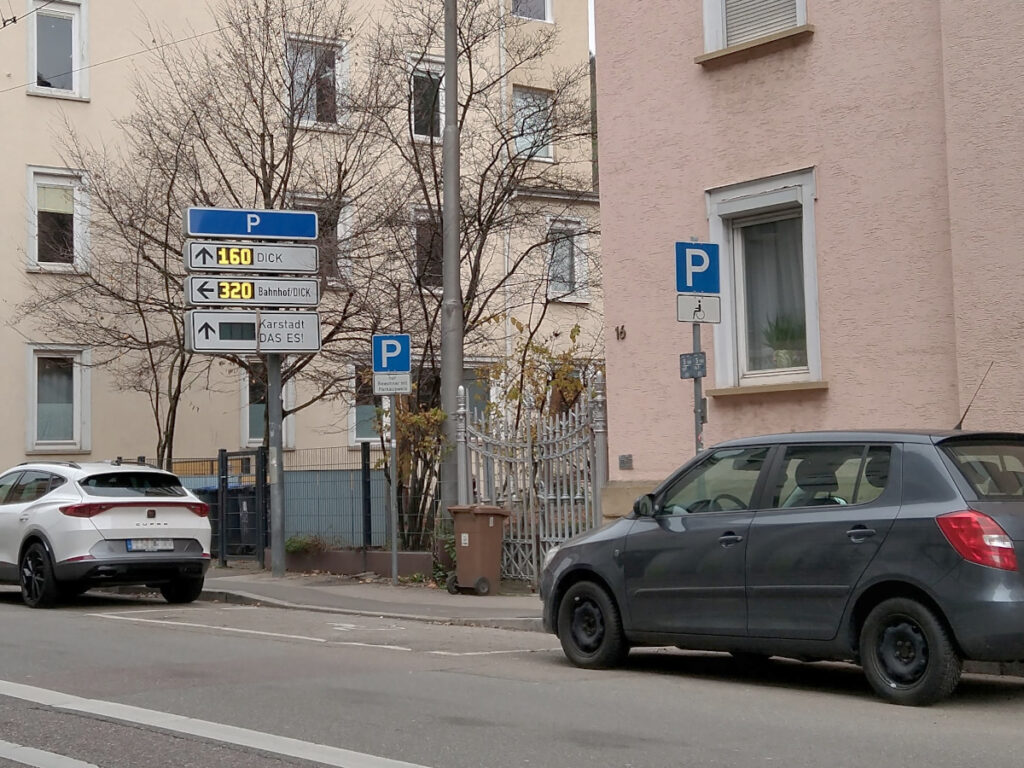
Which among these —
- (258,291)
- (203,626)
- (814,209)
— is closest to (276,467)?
(258,291)

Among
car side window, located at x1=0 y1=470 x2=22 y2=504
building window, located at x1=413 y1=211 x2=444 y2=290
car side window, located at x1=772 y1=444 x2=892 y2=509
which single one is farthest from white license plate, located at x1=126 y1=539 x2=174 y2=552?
car side window, located at x1=772 y1=444 x2=892 y2=509

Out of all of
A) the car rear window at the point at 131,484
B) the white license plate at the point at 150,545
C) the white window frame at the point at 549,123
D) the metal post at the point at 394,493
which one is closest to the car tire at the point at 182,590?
the white license plate at the point at 150,545

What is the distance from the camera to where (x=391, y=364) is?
16547mm

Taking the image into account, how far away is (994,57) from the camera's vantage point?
12.0 m

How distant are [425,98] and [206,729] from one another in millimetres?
14181

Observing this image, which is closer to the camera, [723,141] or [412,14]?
[723,141]

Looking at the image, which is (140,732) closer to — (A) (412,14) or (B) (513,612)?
(B) (513,612)

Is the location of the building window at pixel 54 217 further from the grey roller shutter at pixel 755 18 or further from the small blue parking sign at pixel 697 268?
the small blue parking sign at pixel 697 268

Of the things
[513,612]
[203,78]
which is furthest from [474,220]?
[513,612]

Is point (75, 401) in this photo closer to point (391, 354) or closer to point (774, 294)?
point (391, 354)

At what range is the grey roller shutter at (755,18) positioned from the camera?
14.2m

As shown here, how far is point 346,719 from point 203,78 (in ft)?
54.6

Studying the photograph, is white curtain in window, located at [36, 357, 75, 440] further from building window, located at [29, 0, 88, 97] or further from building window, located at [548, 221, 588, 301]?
building window, located at [548, 221, 588, 301]

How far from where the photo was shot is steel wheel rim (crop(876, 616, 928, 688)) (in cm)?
793
